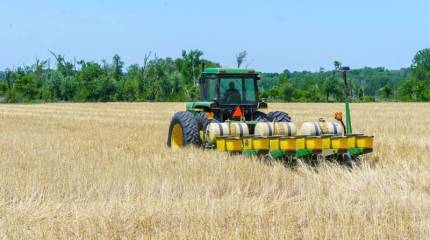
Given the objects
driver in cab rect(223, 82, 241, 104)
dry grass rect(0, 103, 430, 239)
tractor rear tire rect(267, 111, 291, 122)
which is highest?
driver in cab rect(223, 82, 241, 104)

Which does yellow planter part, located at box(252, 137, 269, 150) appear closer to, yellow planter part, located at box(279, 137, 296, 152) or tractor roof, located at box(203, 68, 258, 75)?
yellow planter part, located at box(279, 137, 296, 152)

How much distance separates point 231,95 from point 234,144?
215 cm

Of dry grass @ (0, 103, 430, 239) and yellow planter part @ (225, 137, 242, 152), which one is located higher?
yellow planter part @ (225, 137, 242, 152)

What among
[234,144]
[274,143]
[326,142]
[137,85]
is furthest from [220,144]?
[137,85]

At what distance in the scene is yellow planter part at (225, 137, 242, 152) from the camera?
8656mm

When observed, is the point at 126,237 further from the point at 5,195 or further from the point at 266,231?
the point at 5,195

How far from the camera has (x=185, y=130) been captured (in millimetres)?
10352

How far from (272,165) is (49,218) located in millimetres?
3699

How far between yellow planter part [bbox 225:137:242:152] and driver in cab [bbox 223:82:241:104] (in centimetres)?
197

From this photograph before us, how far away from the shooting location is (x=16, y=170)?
7605 millimetres

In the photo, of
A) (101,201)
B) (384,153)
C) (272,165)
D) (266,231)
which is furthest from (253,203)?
(384,153)

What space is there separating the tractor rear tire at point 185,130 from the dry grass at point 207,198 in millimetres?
635

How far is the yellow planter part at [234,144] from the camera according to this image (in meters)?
8.66

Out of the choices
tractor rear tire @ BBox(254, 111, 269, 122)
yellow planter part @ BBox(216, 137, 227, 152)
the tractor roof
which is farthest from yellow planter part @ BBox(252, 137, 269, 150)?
the tractor roof
